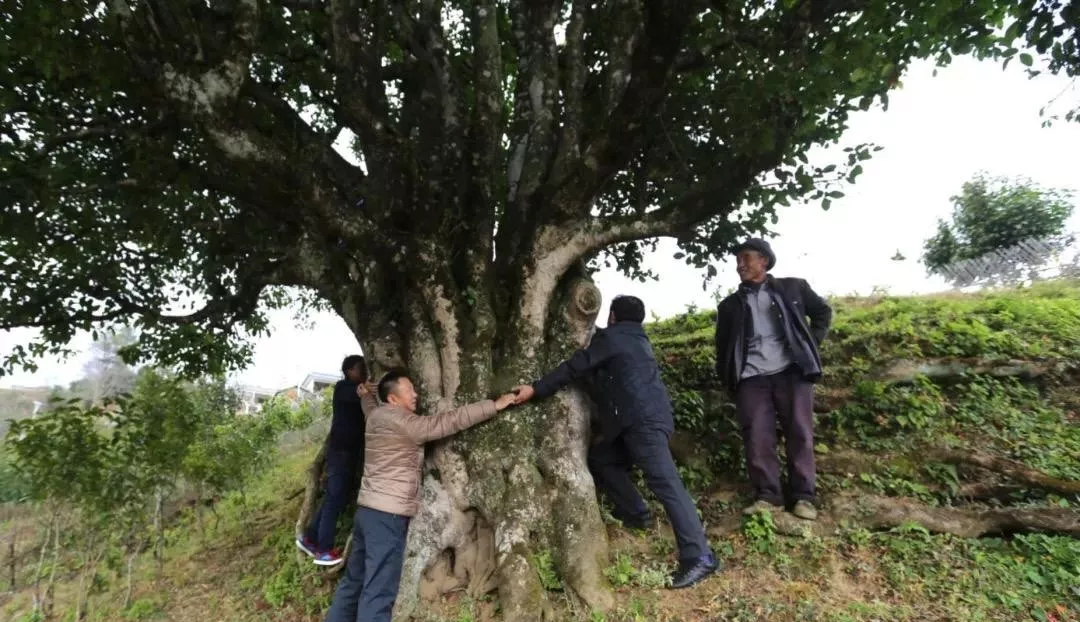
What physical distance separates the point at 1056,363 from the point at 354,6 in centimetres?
818

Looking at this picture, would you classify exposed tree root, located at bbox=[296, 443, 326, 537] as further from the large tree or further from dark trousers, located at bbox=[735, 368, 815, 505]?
dark trousers, located at bbox=[735, 368, 815, 505]

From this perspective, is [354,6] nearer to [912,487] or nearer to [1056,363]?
[912,487]

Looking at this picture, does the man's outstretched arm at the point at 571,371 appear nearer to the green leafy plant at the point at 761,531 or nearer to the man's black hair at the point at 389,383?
the man's black hair at the point at 389,383

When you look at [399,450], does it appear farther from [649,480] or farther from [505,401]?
[649,480]

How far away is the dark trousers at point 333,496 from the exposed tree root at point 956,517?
475 centimetres

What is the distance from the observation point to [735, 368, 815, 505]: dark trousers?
463 cm

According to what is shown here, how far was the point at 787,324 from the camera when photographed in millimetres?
4738

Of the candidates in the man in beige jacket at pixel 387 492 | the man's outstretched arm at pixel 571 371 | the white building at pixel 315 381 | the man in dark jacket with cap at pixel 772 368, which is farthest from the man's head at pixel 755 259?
the white building at pixel 315 381

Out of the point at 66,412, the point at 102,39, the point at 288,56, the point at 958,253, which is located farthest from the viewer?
the point at 958,253

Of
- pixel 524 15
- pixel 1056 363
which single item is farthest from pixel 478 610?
pixel 1056 363

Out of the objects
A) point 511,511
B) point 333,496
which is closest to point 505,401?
point 511,511

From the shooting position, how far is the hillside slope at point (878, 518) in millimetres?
3832

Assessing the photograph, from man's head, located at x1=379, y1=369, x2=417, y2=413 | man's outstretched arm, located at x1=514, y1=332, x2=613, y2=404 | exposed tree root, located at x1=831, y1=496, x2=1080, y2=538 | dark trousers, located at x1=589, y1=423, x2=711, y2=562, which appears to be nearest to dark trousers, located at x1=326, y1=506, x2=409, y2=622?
man's head, located at x1=379, y1=369, x2=417, y2=413

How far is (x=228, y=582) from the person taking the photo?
6.02m
